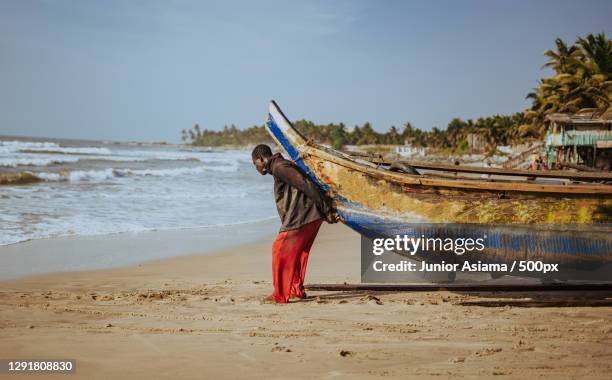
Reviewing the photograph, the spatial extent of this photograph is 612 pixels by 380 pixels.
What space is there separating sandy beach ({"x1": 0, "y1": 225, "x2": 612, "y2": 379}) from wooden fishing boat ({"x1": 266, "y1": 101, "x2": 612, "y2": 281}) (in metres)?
0.47

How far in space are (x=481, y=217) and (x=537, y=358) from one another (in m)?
1.78

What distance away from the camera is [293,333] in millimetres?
3672

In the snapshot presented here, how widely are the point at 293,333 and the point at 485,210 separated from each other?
84.5 inches

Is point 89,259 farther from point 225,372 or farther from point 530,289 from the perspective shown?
point 530,289

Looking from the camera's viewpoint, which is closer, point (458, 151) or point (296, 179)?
point (296, 179)

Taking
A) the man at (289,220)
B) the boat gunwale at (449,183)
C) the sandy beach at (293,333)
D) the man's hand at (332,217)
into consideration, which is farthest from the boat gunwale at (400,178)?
the sandy beach at (293,333)

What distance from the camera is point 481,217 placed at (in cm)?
470

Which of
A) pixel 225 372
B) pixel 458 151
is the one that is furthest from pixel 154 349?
pixel 458 151

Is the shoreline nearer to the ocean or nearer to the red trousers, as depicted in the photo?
the ocean

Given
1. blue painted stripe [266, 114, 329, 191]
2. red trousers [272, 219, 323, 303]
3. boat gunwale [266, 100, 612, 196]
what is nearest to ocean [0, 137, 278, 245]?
blue painted stripe [266, 114, 329, 191]

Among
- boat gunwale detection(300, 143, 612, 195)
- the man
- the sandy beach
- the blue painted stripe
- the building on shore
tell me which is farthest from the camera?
the building on shore

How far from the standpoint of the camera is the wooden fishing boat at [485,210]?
453 centimetres

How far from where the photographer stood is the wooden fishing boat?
4.53 meters

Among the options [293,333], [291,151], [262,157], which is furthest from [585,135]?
[293,333]
